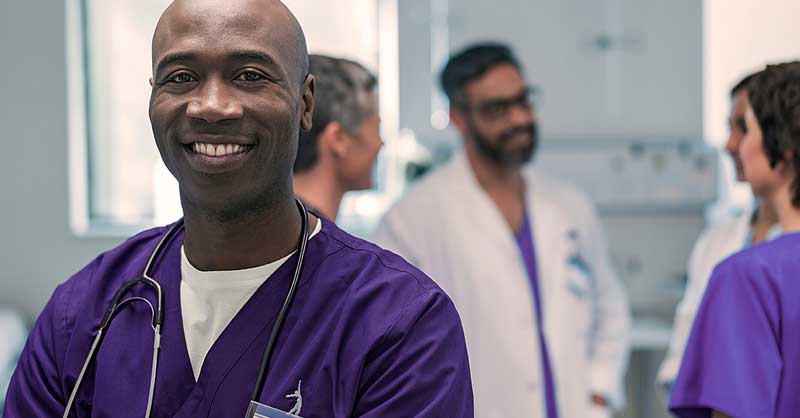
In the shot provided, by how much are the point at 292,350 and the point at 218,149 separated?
24 centimetres

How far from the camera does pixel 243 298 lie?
1076 mm

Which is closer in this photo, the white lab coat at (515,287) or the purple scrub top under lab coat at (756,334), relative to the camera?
the purple scrub top under lab coat at (756,334)

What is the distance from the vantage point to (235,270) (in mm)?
1079

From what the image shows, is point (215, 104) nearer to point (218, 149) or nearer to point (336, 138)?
point (218, 149)

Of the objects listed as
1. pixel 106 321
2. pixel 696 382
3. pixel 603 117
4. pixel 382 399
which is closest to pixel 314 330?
pixel 382 399

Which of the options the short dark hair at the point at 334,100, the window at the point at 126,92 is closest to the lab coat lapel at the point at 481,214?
the short dark hair at the point at 334,100

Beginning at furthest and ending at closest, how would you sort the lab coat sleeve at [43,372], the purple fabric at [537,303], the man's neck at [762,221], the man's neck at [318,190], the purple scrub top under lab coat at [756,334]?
the purple fabric at [537,303], the man's neck at [762,221], the man's neck at [318,190], the purple scrub top under lab coat at [756,334], the lab coat sleeve at [43,372]

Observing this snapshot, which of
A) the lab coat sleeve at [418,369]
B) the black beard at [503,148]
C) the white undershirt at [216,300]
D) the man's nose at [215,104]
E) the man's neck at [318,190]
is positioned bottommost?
the lab coat sleeve at [418,369]

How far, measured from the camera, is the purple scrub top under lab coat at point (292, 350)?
98 centimetres

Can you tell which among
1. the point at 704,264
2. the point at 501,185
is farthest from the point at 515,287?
the point at 704,264

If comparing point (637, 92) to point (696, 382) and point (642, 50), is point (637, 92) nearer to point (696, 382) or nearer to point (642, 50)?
point (642, 50)

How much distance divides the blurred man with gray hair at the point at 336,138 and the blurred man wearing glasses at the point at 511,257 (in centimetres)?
43

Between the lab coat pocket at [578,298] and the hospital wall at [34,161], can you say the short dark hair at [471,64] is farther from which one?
the hospital wall at [34,161]

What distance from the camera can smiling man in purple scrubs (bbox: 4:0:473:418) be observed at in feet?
3.22
